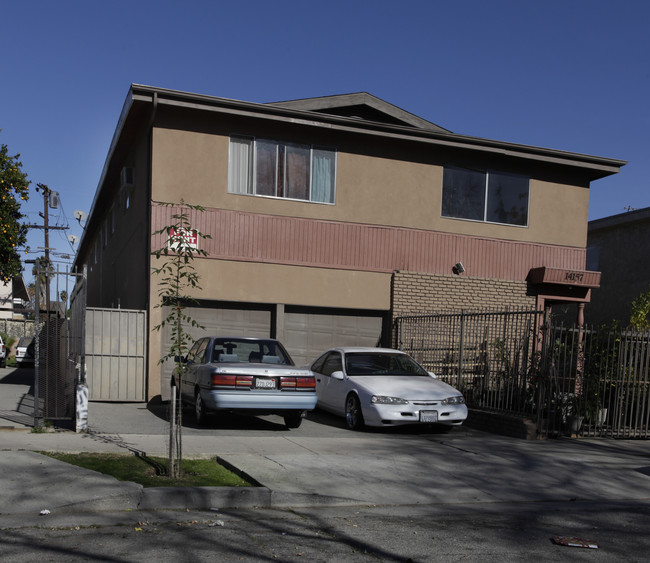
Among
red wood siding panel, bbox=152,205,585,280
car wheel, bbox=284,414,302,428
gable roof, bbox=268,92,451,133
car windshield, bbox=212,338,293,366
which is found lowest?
car wheel, bbox=284,414,302,428

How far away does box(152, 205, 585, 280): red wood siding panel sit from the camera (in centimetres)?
1529

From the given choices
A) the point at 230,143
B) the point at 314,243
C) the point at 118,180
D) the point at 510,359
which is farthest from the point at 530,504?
the point at 118,180

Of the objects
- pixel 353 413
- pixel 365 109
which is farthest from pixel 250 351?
pixel 365 109

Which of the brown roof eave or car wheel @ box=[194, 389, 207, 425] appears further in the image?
the brown roof eave

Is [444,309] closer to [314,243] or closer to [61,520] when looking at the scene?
[314,243]

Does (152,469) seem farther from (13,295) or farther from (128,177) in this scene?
(13,295)

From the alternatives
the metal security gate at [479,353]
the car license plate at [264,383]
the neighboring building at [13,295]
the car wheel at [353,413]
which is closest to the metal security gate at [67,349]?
the car license plate at [264,383]

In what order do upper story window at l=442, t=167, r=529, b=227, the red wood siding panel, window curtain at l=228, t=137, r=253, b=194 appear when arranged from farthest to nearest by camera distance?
upper story window at l=442, t=167, r=529, b=227 → window curtain at l=228, t=137, r=253, b=194 → the red wood siding panel

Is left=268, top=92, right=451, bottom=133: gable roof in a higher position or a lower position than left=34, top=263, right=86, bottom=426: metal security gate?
higher

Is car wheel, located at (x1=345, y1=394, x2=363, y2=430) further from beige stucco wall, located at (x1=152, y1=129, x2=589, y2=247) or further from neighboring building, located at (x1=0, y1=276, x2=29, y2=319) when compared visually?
neighboring building, located at (x1=0, y1=276, x2=29, y2=319)

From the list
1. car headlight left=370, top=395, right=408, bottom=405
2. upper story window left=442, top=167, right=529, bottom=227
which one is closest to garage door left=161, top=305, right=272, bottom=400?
car headlight left=370, top=395, right=408, bottom=405

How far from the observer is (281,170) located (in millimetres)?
16016

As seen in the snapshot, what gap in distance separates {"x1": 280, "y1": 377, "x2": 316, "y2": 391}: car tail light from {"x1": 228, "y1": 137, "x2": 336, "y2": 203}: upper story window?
228 inches

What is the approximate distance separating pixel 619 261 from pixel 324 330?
1507cm
